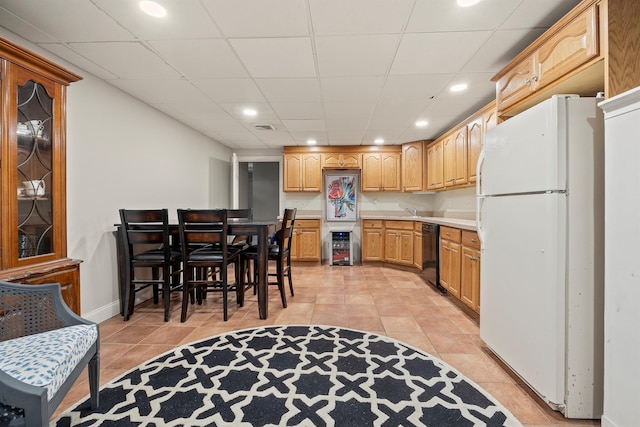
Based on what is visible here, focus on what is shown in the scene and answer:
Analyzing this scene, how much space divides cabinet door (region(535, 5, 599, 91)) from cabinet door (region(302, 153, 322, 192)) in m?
3.96

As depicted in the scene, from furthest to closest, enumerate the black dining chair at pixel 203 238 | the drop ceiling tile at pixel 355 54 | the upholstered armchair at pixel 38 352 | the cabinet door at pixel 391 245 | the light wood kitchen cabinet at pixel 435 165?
the cabinet door at pixel 391 245
the light wood kitchen cabinet at pixel 435 165
the black dining chair at pixel 203 238
the drop ceiling tile at pixel 355 54
the upholstered armchair at pixel 38 352

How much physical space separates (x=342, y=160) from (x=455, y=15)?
382 cm

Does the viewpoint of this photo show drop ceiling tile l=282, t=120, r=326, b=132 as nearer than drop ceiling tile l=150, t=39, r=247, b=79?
No

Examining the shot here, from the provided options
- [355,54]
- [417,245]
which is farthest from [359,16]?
[417,245]

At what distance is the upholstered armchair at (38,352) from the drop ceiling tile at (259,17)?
184 cm

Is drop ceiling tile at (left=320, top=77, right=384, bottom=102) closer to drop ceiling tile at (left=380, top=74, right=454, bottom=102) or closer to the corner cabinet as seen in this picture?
drop ceiling tile at (left=380, top=74, right=454, bottom=102)

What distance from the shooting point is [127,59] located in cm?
235

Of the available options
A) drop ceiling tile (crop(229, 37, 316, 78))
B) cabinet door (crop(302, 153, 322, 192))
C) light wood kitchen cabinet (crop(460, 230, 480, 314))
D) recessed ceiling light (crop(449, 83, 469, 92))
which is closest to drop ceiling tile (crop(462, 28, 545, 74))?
recessed ceiling light (crop(449, 83, 469, 92))

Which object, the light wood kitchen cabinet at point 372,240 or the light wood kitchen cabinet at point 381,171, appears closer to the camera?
the light wood kitchen cabinet at point 372,240

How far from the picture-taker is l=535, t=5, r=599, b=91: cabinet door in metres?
1.48

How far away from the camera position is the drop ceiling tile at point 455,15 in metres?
1.70

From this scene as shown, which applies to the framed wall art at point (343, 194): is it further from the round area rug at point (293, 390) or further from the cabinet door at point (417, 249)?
the round area rug at point (293, 390)

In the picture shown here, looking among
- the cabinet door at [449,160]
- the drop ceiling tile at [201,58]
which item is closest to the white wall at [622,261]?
the drop ceiling tile at [201,58]

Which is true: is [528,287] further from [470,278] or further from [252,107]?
[252,107]
